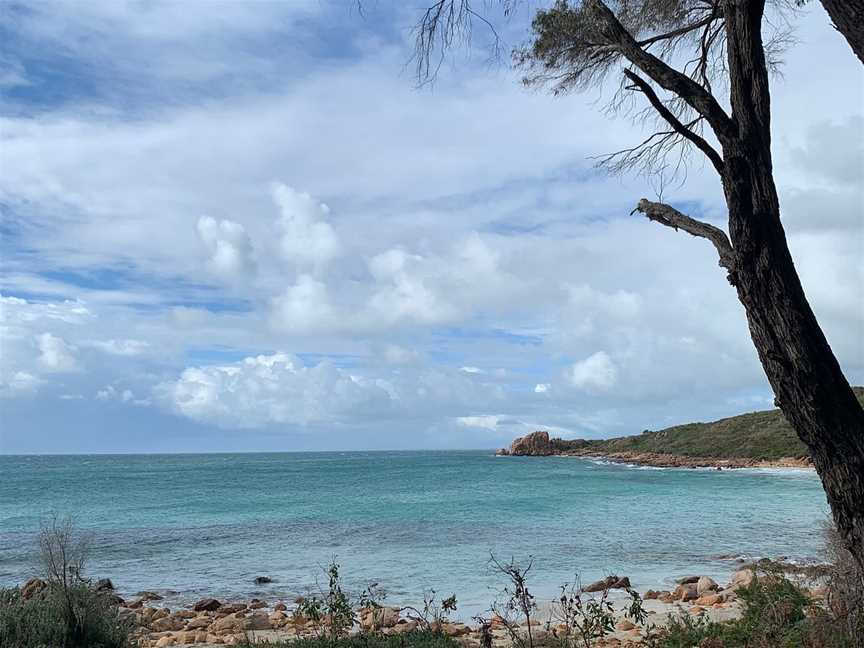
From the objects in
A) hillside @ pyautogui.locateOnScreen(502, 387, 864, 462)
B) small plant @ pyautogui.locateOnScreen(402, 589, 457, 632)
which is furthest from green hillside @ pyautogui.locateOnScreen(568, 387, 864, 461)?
small plant @ pyautogui.locateOnScreen(402, 589, 457, 632)

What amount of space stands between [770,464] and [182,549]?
162 feet

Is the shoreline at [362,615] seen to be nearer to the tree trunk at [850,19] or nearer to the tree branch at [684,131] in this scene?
the tree branch at [684,131]

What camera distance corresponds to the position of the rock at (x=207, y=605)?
13.5 m

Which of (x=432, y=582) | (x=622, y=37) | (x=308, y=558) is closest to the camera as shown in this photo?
(x=622, y=37)

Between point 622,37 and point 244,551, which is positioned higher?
point 622,37

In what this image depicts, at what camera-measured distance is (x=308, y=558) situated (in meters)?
19.4

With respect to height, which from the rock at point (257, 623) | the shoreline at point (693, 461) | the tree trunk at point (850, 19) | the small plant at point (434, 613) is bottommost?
the shoreline at point (693, 461)

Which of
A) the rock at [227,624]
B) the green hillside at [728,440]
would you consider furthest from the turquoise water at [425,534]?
the green hillside at [728,440]

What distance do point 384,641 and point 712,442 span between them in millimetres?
72436

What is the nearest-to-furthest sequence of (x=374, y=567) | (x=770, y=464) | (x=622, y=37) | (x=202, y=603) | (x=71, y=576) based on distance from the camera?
1. (x=622, y=37)
2. (x=71, y=576)
3. (x=202, y=603)
4. (x=374, y=567)
5. (x=770, y=464)

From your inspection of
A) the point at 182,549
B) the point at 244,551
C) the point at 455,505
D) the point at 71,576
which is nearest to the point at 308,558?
the point at 244,551

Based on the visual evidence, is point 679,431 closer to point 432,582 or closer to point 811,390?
point 432,582

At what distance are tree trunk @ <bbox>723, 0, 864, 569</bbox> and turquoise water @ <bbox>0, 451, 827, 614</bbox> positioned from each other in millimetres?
9123

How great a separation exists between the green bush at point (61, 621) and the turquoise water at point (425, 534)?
6.50 m
